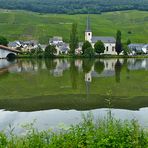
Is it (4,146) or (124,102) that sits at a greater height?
(4,146)

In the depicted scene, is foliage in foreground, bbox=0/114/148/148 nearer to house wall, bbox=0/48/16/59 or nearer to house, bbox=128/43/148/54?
house wall, bbox=0/48/16/59

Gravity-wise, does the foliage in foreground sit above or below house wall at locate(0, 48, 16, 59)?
above

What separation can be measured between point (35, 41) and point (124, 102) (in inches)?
4875

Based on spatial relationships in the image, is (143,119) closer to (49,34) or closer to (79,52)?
(79,52)

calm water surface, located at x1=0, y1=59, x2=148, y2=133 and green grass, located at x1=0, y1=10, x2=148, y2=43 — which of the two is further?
green grass, located at x1=0, y1=10, x2=148, y2=43

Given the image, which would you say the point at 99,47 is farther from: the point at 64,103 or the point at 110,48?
the point at 64,103

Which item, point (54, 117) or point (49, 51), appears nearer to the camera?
point (54, 117)

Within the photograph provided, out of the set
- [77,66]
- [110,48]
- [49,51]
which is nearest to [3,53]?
[49,51]

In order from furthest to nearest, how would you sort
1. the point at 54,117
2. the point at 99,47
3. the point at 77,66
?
the point at 99,47, the point at 77,66, the point at 54,117

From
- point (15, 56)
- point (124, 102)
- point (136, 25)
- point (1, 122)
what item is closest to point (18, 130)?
point (1, 122)

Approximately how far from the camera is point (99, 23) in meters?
200

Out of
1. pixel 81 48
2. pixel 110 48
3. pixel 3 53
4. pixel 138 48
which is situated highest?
pixel 81 48

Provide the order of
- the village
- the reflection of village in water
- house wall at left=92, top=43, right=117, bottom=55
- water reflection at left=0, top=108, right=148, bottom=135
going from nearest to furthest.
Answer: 1. water reflection at left=0, top=108, right=148, bottom=135
2. the reflection of village in water
3. the village
4. house wall at left=92, top=43, right=117, bottom=55

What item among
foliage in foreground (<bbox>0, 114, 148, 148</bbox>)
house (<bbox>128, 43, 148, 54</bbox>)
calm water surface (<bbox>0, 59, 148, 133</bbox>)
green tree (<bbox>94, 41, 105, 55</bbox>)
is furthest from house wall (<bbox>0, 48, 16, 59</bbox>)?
foliage in foreground (<bbox>0, 114, 148, 148</bbox>)
